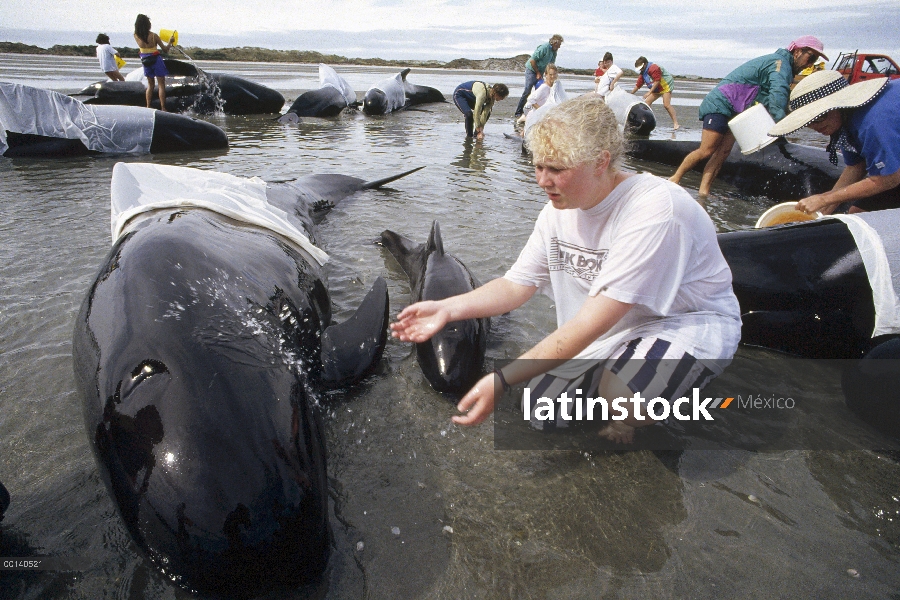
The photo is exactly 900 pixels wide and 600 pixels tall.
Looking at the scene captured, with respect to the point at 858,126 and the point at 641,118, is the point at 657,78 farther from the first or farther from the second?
the point at 858,126

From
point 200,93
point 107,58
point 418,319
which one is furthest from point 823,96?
point 107,58

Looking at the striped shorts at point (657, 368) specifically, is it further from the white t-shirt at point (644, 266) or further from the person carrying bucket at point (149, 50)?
the person carrying bucket at point (149, 50)

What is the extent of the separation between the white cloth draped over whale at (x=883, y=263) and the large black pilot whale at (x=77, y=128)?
38.9 ft

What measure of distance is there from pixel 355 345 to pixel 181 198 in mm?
1966

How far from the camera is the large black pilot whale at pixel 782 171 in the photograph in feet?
28.3

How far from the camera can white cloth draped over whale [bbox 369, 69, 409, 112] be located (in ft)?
65.1

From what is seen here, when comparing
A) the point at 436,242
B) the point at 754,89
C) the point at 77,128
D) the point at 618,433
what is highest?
the point at 754,89

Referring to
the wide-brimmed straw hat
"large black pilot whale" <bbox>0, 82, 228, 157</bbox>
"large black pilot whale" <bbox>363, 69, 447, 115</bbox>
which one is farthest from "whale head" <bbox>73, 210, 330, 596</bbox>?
"large black pilot whale" <bbox>363, 69, 447, 115</bbox>

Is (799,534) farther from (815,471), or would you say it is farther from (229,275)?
(229,275)

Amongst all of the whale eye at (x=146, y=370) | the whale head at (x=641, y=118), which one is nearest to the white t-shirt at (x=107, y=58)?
the whale head at (x=641, y=118)

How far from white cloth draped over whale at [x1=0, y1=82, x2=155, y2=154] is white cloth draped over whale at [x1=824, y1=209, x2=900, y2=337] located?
39.5 feet

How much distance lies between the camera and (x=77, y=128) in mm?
10148

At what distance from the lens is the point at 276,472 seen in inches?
86.4

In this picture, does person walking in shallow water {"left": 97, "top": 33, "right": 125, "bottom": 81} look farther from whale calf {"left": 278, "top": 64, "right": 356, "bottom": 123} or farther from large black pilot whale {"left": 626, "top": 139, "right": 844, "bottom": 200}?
large black pilot whale {"left": 626, "top": 139, "right": 844, "bottom": 200}
